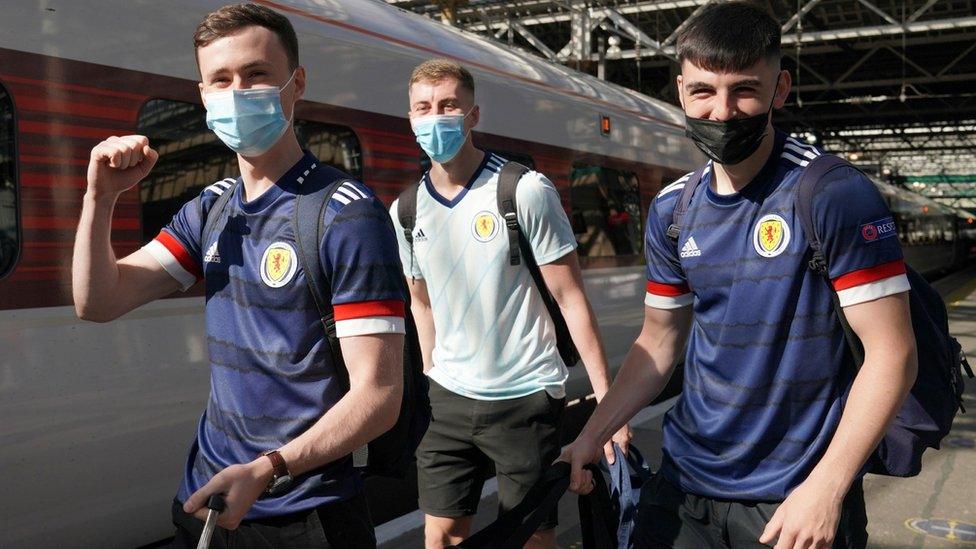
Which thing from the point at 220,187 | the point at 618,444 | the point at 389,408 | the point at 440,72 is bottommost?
the point at 618,444

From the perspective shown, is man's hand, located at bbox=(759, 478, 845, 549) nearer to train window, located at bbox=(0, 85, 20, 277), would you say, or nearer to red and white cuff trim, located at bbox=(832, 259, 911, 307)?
red and white cuff trim, located at bbox=(832, 259, 911, 307)

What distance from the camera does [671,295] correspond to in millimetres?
2230

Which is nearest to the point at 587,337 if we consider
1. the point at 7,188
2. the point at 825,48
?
the point at 7,188

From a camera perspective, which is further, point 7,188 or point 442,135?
point 7,188

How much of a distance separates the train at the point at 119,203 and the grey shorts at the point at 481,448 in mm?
1437

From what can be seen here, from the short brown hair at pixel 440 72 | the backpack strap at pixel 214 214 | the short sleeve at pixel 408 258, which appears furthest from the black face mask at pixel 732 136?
the short sleeve at pixel 408 258

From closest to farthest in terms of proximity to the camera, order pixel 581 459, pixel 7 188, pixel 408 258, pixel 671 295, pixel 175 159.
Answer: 1. pixel 581 459
2. pixel 671 295
3. pixel 408 258
4. pixel 7 188
5. pixel 175 159

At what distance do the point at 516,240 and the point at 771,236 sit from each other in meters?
1.22

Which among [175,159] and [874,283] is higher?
[175,159]

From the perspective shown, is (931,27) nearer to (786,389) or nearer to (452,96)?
(452,96)

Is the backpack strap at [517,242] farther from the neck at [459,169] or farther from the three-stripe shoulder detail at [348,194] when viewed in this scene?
the three-stripe shoulder detail at [348,194]

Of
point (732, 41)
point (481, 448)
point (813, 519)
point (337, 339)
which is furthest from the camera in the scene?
point (481, 448)

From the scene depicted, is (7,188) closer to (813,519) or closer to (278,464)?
(278,464)

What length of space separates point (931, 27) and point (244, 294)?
16.4 meters
